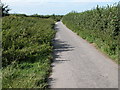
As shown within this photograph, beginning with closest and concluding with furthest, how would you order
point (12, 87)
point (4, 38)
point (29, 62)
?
point (12, 87), point (29, 62), point (4, 38)

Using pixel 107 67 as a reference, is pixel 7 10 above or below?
above

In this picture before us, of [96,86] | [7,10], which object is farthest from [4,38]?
[7,10]

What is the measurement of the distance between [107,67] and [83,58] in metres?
1.90

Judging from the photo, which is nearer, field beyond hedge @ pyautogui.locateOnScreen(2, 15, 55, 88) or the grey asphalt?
field beyond hedge @ pyautogui.locateOnScreen(2, 15, 55, 88)

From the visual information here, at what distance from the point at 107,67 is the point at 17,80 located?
3.66 m

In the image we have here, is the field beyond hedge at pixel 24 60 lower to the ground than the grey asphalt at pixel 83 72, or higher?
higher

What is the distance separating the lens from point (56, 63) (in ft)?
30.9

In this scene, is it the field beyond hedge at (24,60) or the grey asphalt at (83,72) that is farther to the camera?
the grey asphalt at (83,72)

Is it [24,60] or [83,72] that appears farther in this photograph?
[24,60]

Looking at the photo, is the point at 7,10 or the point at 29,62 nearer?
the point at 29,62

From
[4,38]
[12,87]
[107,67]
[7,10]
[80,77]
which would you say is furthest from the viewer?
[7,10]

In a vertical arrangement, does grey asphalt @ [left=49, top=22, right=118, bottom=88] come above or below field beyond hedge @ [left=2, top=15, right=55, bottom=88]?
below

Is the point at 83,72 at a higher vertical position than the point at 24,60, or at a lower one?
lower

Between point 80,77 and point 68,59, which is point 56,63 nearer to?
point 68,59
